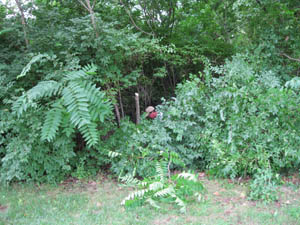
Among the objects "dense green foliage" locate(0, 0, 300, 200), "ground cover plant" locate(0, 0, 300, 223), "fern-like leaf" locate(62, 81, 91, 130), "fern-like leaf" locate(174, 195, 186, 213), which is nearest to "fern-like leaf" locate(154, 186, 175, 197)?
"ground cover plant" locate(0, 0, 300, 223)

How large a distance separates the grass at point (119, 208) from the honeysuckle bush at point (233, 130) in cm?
27

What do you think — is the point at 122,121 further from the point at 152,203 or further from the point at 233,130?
the point at 233,130

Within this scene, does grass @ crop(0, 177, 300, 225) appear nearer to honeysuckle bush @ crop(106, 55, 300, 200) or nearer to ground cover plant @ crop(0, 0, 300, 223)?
ground cover plant @ crop(0, 0, 300, 223)

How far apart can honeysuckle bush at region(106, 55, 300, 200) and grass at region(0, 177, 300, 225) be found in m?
0.27

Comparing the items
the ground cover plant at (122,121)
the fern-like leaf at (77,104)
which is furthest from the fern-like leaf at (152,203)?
the fern-like leaf at (77,104)

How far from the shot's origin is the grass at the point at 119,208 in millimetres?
3744

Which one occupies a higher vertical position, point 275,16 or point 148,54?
point 275,16

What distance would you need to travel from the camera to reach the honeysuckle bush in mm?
4691

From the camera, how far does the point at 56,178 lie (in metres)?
5.12

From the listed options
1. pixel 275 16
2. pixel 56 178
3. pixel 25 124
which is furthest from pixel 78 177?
pixel 275 16

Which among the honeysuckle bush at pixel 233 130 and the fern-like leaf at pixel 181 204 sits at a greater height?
the honeysuckle bush at pixel 233 130

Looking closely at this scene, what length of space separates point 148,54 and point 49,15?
230 cm

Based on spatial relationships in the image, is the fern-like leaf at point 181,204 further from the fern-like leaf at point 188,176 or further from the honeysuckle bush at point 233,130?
the honeysuckle bush at point 233,130

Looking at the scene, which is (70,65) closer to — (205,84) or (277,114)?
(205,84)
